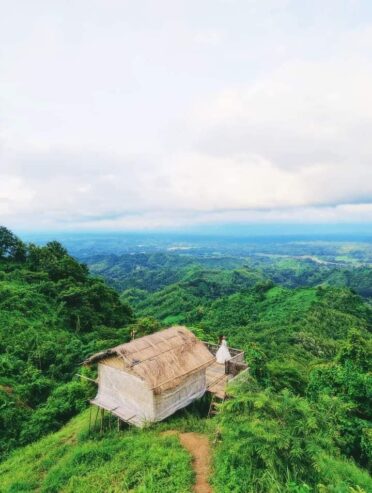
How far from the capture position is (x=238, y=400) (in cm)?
998

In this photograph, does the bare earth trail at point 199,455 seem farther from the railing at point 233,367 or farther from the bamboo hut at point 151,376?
the railing at point 233,367

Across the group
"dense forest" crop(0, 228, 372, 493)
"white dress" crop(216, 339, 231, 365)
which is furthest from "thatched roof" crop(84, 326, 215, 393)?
"white dress" crop(216, 339, 231, 365)

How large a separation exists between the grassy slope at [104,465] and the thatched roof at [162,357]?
1.84 metres

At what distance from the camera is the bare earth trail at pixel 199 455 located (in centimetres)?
937

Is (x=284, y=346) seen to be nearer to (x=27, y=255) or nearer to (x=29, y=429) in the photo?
(x=29, y=429)

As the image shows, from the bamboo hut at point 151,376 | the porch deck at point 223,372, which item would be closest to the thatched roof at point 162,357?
the bamboo hut at point 151,376

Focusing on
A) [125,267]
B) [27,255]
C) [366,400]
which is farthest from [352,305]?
[125,267]

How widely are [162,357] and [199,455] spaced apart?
3761 mm

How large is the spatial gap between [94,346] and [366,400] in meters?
16.6

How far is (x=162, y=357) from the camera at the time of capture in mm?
13414

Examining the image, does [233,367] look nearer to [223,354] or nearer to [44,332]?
[223,354]

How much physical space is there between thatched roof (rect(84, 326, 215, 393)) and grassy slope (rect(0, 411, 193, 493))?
1835 mm

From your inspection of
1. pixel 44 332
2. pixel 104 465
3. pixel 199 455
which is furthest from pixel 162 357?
pixel 44 332

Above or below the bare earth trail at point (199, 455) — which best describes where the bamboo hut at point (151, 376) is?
above
